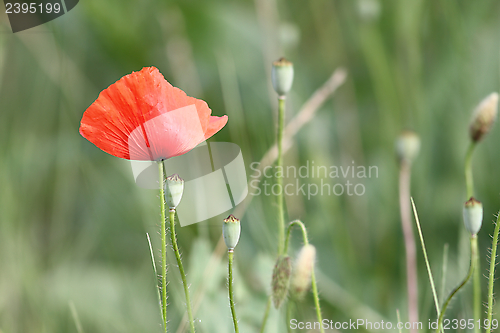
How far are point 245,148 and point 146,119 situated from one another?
0.53m

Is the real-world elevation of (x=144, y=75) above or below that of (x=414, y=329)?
above

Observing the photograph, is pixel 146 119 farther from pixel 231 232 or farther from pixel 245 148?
pixel 245 148

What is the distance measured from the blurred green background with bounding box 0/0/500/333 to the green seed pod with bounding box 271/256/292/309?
152 millimetres

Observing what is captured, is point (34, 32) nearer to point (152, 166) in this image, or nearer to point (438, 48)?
point (152, 166)

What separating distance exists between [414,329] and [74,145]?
744mm

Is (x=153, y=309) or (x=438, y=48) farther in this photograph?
(x=438, y=48)

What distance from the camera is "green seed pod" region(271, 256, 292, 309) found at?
32cm

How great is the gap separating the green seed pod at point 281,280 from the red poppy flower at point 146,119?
5.0 inches

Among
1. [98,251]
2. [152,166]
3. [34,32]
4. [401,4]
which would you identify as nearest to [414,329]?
[152,166]

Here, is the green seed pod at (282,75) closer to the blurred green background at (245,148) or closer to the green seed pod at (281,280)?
the green seed pod at (281,280)

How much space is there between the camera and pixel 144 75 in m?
0.27

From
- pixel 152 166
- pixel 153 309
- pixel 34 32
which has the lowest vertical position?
pixel 153 309
